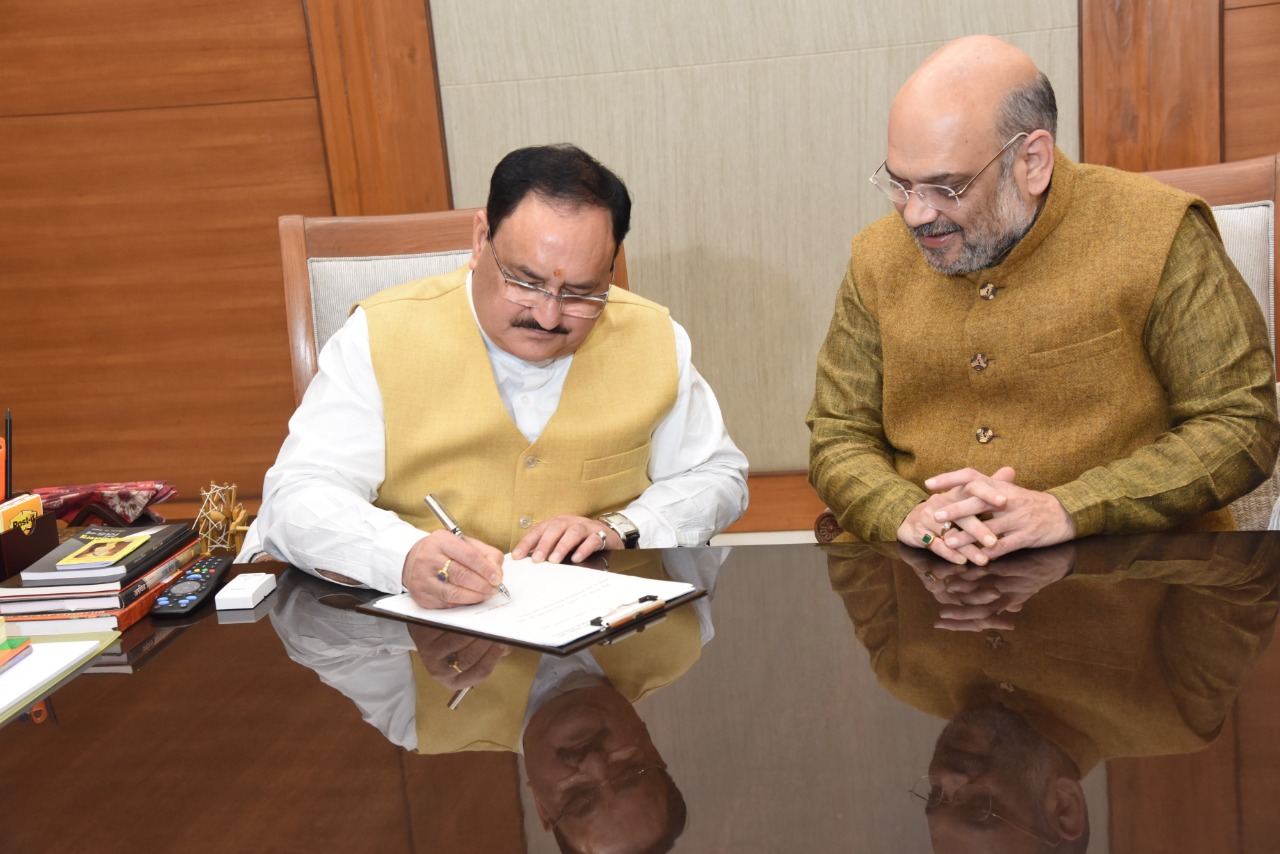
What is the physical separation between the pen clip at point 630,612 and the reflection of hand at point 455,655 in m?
0.10

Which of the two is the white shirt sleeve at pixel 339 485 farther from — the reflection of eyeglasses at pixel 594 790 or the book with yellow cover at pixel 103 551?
the reflection of eyeglasses at pixel 594 790

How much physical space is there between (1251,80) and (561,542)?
8.95 feet

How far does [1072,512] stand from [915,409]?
0.43 m

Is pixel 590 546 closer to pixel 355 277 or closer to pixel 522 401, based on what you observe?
pixel 522 401

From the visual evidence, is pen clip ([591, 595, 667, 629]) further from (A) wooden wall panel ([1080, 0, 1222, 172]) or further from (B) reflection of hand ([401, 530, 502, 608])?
(A) wooden wall panel ([1080, 0, 1222, 172])

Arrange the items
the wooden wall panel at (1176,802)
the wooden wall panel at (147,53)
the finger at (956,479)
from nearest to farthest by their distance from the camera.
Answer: the wooden wall panel at (1176,802)
the finger at (956,479)
the wooden wall panel at (147,53)

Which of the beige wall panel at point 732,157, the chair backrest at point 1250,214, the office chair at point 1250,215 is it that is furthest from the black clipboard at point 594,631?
the beige wall panel at point 732,157

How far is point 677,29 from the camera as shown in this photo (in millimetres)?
3506

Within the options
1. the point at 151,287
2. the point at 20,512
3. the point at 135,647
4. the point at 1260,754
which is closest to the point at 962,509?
the point at 1260,754

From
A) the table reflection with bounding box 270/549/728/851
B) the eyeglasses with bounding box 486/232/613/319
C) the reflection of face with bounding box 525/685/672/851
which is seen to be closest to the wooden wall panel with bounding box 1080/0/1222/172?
the eyeglasses with bounding box 486/232/613/319

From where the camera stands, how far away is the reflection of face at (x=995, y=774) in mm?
783

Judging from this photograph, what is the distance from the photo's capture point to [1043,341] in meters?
1.88

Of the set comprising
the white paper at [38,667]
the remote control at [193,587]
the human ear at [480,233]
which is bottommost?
the remote control at [193,587]

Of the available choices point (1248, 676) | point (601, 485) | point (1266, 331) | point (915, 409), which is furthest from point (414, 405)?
point (1266, 331)
